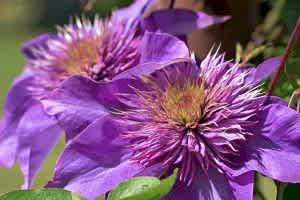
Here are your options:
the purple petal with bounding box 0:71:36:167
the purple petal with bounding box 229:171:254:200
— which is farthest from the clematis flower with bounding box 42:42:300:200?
the purple petal with bounding box 0:71:36:167

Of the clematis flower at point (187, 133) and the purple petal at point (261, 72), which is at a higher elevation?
the purple petal at point (261, 72)

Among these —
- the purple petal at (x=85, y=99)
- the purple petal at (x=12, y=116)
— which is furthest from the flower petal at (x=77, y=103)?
the purple petal at (x=12, y=116)

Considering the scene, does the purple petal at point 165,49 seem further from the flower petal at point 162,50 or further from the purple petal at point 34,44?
the purple petal at point 34,44

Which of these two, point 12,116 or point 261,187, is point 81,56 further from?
point 261,187

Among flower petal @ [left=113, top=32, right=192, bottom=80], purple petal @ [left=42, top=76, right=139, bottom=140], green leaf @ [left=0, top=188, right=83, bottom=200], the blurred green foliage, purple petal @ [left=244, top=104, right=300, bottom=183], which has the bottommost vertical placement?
the blurred green foliage

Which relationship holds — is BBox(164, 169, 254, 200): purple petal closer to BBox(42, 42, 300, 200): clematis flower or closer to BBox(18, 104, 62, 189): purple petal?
BBox(42, 42, 300, 200): clematis flower

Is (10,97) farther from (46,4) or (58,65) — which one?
(46,4)

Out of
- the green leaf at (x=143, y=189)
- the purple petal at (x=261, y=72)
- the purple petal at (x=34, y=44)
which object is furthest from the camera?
the purple petal at (x=34, y=44)

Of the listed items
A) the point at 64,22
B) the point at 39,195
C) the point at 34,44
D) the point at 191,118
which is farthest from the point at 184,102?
the point at 64,22
